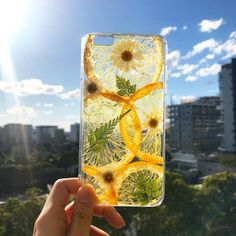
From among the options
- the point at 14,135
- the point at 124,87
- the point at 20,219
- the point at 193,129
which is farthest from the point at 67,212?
the point at 14,135

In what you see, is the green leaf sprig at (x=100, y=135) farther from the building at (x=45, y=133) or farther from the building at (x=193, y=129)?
the building at (x=45, y=133)

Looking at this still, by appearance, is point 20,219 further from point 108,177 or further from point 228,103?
point 228,103

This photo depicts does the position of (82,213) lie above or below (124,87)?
below

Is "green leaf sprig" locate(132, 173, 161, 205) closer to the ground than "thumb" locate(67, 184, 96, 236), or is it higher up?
higher up

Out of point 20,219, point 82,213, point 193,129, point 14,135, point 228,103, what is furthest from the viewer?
point 14,135

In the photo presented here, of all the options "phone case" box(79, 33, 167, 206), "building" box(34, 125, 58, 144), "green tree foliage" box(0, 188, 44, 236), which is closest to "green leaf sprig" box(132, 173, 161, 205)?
"phone case" box(79, 33, 167, 206)

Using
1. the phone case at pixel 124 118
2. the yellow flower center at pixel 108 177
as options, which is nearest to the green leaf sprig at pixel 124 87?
the phone case at pixel 124 118

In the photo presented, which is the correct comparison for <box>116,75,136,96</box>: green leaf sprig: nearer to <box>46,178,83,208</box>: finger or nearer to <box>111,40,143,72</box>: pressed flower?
<box>111,40,143,72</box>: pressed flower
